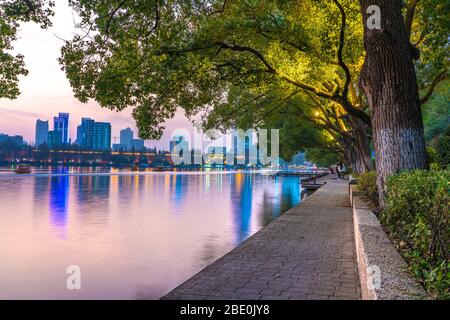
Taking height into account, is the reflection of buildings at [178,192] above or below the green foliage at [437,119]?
below

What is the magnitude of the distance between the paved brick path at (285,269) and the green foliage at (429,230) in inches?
50.4

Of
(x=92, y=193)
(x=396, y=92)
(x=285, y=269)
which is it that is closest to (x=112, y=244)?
(x=285, y=269)

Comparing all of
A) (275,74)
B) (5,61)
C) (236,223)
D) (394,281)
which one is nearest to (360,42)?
(275,74)

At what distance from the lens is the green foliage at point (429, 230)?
3.47 metres

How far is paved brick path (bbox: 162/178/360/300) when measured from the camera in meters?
5.50

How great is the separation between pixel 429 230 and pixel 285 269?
311 centimetres

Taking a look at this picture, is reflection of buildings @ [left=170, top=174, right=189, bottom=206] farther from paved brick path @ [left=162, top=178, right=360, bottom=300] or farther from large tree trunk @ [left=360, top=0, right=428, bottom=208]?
large tree trunk @ [left=360, top=0, right=428, bottom=208]

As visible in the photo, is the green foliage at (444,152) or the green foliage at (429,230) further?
the green foliage at (444,152)

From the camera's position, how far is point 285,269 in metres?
6.77

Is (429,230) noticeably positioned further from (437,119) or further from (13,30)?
(437,119)

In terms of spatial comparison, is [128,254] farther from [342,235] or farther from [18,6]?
[18,6]

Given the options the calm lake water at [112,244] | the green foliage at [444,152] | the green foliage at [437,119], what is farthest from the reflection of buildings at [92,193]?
the green foliage at [437,119]

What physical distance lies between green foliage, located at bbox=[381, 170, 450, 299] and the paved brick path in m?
1.28

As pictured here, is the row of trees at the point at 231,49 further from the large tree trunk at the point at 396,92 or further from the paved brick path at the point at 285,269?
the paved brick path at the point at 285,269
